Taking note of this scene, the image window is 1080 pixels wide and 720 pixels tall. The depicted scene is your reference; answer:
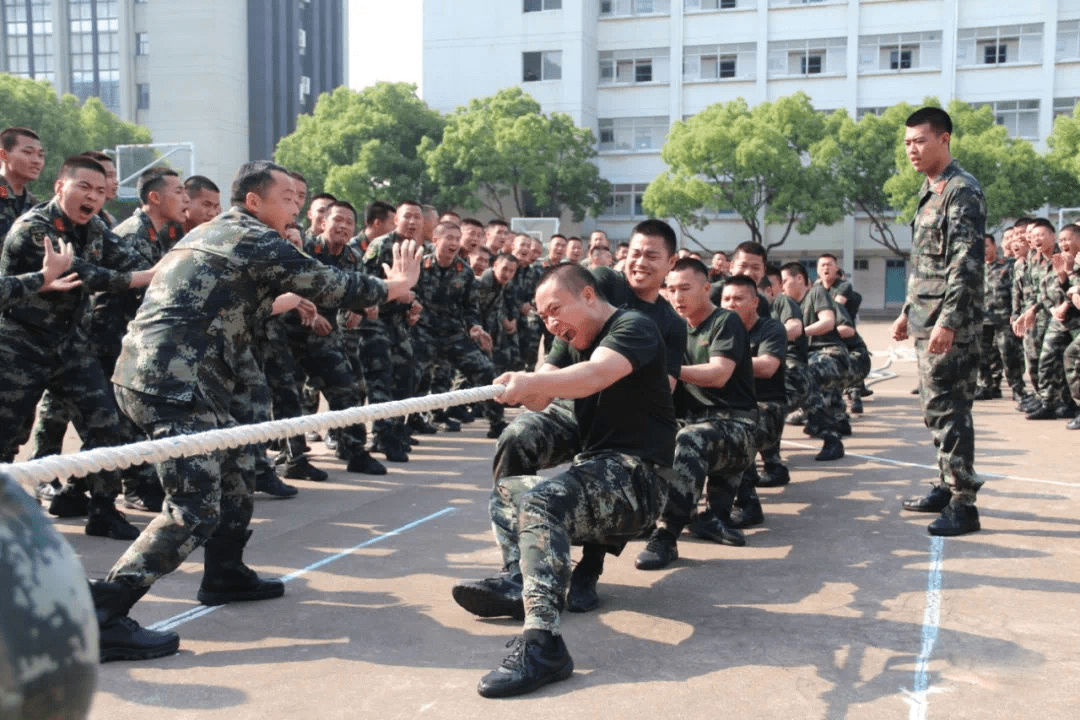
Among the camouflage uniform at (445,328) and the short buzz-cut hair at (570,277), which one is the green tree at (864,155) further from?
Answer: the short buzz-cut hair at (570,277)

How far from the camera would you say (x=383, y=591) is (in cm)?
485

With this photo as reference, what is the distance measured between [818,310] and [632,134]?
3719 centimetres

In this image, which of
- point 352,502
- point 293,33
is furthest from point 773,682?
point 293,33

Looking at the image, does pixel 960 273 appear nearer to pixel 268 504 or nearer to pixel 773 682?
pixel 773 682

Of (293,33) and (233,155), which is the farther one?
(293,33)

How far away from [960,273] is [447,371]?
20.5 ft

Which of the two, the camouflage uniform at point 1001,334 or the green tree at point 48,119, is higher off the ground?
the green tree at point 48,119

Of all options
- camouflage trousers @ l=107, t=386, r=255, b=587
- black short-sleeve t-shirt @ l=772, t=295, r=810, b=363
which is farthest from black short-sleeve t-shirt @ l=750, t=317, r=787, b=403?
camouflage trousers @ l=107, t=386, r=255, b=587

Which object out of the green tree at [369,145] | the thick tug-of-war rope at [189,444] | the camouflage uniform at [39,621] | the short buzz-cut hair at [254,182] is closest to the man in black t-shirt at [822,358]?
the thick tug-of-war rope at [189,444]

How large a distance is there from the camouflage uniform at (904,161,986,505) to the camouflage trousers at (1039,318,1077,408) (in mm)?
5763

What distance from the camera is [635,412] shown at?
4.45m

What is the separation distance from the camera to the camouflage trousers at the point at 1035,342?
11771 mm

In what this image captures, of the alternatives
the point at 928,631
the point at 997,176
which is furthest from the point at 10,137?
the point at 997,176

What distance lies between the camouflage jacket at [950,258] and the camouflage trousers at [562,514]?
2.40 metres
